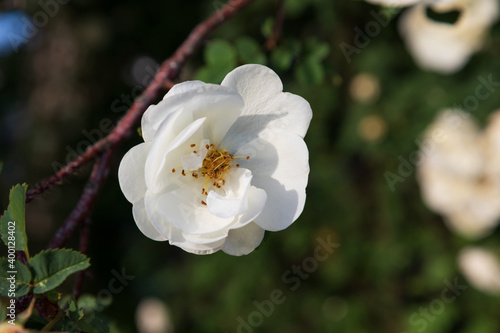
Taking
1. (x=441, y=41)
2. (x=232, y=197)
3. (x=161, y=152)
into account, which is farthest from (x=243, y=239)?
(x=441, y=41)

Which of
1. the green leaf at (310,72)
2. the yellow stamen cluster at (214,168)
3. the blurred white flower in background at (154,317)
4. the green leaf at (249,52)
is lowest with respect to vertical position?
the blurred white flower in background at (154,317)

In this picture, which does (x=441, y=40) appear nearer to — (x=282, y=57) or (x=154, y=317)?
(x=282, y=57)

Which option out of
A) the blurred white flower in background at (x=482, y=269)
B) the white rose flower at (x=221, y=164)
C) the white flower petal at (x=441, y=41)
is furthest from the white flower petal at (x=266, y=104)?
the blurred white flower in background at (x=482, y=269)

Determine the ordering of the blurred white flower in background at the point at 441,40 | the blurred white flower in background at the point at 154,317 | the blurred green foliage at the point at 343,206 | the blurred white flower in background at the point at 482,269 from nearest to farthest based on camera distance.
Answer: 1. the blurred white flower in background at the point at 441,40
2. the blurred white flower in background at the point at 482,269
3. the blurred green foliage at the point at 343,206
4. the blurred white flower in background at the point at 154,317

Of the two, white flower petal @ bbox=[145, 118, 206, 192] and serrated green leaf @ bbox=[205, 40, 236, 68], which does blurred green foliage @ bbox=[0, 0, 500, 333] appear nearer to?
serrated green leaf @ bbox=[205, 40, 236, 68]

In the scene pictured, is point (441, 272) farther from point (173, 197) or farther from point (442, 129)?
point (173, 197)

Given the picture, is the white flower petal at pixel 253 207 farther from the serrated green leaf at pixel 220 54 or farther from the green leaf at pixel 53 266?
the serrated green leaf at pixel 220 54

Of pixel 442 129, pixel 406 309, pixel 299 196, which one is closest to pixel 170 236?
pixel 299 196
